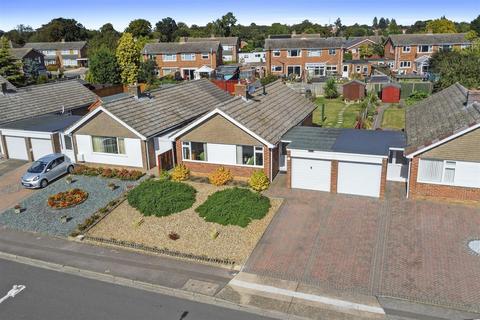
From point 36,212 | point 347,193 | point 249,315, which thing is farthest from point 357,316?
point 36,212

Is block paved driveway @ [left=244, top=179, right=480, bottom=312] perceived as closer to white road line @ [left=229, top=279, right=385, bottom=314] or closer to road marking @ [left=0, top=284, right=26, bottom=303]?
white road line @ [left=229, top=279, right=385, bottom=314]

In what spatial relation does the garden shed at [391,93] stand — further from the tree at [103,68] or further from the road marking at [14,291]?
the road marking at [14,291]

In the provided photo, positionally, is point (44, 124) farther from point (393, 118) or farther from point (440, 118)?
point (393, 118)

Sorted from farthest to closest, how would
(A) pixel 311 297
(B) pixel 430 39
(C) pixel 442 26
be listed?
(C) pixel 442 26 → (B) pixel 430 39 → (A) pixel 311 297

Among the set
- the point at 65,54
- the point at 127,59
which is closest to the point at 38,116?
the point at 127,59

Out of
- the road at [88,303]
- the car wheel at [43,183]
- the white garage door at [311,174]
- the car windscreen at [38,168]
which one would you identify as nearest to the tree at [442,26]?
the white garage door at [311,174]

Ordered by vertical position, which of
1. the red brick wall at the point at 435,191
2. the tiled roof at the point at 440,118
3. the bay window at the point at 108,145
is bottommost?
the red brick wall at the point at 435,191
